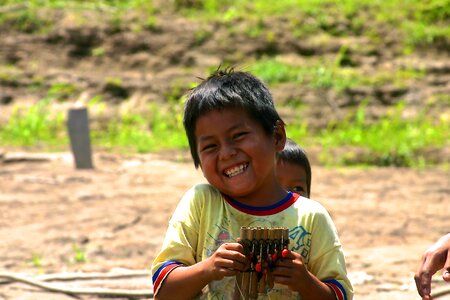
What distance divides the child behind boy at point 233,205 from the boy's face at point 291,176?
38.0 inches

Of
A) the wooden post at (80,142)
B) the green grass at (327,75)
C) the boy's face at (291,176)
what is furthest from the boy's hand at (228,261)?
the green grass at (327,75)

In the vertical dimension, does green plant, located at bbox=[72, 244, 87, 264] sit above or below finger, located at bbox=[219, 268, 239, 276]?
below

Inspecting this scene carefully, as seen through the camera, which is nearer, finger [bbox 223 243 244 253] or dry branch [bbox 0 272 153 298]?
finger [bbox 223 243 244 253]

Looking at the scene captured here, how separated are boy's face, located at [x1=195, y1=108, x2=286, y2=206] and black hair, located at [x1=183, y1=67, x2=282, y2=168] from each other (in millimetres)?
20

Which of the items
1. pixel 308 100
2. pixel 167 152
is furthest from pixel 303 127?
pixel 167 152

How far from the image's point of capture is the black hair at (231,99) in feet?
9.00

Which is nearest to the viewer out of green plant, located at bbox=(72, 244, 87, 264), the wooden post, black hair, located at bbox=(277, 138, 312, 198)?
black hair, located at bbox=(277, 138, 312, 198)

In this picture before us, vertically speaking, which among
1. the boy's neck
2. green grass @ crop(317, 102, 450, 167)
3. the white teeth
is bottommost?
green grass @ crop(317, 102, 450, 167)

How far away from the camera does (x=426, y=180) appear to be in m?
8.56

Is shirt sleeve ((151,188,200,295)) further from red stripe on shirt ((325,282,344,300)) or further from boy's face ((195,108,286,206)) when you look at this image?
red stripe on shirt ((325,282,344,300))

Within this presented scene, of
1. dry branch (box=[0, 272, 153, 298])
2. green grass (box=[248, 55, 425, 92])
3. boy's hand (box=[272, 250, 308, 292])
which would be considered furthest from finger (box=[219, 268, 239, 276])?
green grass (box=[248, 55, 425, 92])

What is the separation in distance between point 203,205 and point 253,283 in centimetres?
37

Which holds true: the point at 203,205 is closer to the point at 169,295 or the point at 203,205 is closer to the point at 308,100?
the point at 169,295

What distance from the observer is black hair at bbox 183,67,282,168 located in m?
2.74
